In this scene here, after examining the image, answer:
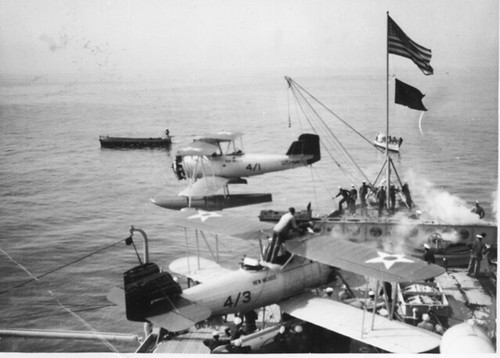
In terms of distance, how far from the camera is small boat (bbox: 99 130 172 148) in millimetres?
24266

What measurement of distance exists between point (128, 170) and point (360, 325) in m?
16.7

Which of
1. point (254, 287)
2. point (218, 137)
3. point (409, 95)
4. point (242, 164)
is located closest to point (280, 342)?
point (254, 287)

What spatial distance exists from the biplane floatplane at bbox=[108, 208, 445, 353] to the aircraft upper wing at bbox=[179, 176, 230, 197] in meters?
7.25

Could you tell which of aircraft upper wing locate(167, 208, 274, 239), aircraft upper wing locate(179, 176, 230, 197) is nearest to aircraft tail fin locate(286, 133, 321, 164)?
aircraft upper wing locate(179, 176, 230, 197)

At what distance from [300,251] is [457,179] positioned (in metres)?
14.0

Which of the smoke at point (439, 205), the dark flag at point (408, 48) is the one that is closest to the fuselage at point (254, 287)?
the smoke at point (439, 205)

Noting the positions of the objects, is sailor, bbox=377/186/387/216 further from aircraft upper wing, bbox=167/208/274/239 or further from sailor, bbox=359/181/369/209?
aircraft upper wing, bbox=167/208/274/239

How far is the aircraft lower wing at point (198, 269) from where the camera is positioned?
32.8 ft

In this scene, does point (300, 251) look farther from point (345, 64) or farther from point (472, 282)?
point (345, 64)

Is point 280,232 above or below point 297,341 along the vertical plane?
above

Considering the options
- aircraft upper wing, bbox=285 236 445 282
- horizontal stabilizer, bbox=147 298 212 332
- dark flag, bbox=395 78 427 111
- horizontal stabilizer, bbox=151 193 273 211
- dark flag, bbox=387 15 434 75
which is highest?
dark flag, bbox=387 15 434 75

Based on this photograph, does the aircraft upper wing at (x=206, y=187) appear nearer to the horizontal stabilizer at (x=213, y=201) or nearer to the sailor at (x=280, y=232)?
the horizontal stabilizer at (x=213, y=201)

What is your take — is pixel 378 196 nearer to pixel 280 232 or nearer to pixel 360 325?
pixel 280 232

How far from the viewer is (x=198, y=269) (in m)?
10.3
